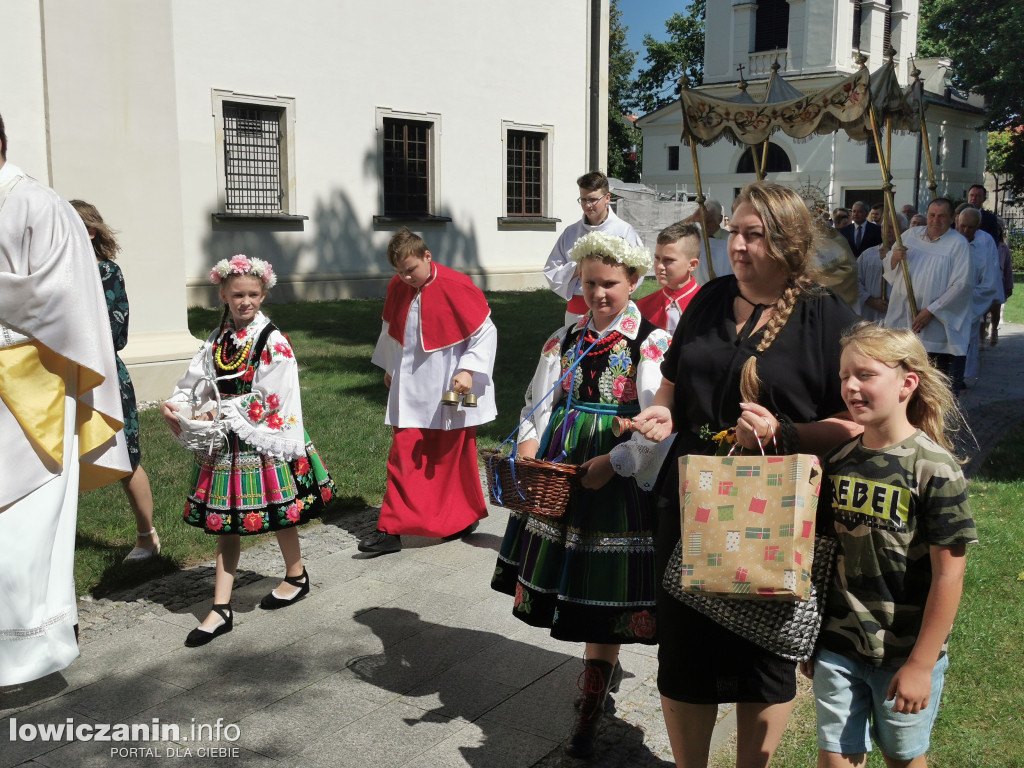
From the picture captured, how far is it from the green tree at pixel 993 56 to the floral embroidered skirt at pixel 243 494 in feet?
116

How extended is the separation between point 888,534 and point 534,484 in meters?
1.18

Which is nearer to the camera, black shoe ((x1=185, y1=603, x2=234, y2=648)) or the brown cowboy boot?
the brown cowboy boot

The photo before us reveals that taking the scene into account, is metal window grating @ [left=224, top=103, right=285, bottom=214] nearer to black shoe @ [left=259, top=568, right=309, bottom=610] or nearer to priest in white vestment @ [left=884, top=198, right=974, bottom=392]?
priest in white vestment @ [left=884, top=198, right=974, bottom=392]

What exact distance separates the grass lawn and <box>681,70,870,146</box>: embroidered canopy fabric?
209 inches

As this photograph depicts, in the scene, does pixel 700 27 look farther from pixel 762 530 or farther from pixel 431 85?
pixel 762 530

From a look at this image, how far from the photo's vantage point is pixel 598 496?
3.58 m

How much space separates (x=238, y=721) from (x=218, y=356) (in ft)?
5.81

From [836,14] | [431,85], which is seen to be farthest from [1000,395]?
[836,14]

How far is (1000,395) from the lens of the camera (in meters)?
11.6

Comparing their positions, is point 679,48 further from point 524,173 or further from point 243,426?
point 243,426

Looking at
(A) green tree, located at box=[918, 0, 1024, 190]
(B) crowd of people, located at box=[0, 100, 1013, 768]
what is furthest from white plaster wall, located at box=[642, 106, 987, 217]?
(B) crowd of people, located at box=[0, 100, 1013, 768]

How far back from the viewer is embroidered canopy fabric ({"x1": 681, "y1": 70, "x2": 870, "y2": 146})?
34.0 ft
